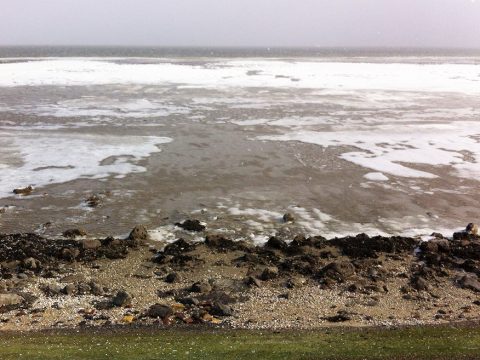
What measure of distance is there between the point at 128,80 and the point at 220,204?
135ft

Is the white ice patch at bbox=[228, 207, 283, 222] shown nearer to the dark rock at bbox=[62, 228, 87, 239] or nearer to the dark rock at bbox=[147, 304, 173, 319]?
the dark rock at bbox=[62, 228, 87, 239]

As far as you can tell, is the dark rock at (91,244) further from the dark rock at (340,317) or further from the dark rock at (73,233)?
the dark rock at (340,317)

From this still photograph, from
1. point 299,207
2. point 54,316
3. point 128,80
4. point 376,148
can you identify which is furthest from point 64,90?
point 54,316

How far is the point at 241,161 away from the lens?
20.8m

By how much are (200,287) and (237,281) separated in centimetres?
95

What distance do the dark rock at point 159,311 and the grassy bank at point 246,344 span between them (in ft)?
1.78

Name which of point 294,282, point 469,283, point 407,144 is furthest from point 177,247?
point 407,144

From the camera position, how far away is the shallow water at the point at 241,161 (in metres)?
15.1

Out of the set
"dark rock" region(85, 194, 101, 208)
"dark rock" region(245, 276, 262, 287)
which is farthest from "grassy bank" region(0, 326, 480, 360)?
"dark rock" region(85, 194, 101, 208)

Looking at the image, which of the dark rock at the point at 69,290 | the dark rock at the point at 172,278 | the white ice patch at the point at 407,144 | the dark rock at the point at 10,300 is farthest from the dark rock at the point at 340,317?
the white ice patch at the point at 407,144

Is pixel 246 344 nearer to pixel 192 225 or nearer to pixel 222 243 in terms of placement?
pixel 222 243

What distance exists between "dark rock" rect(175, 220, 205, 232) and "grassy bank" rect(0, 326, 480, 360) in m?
5.10

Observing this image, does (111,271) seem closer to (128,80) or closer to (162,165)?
(162,165)

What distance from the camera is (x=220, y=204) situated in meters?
15.9
